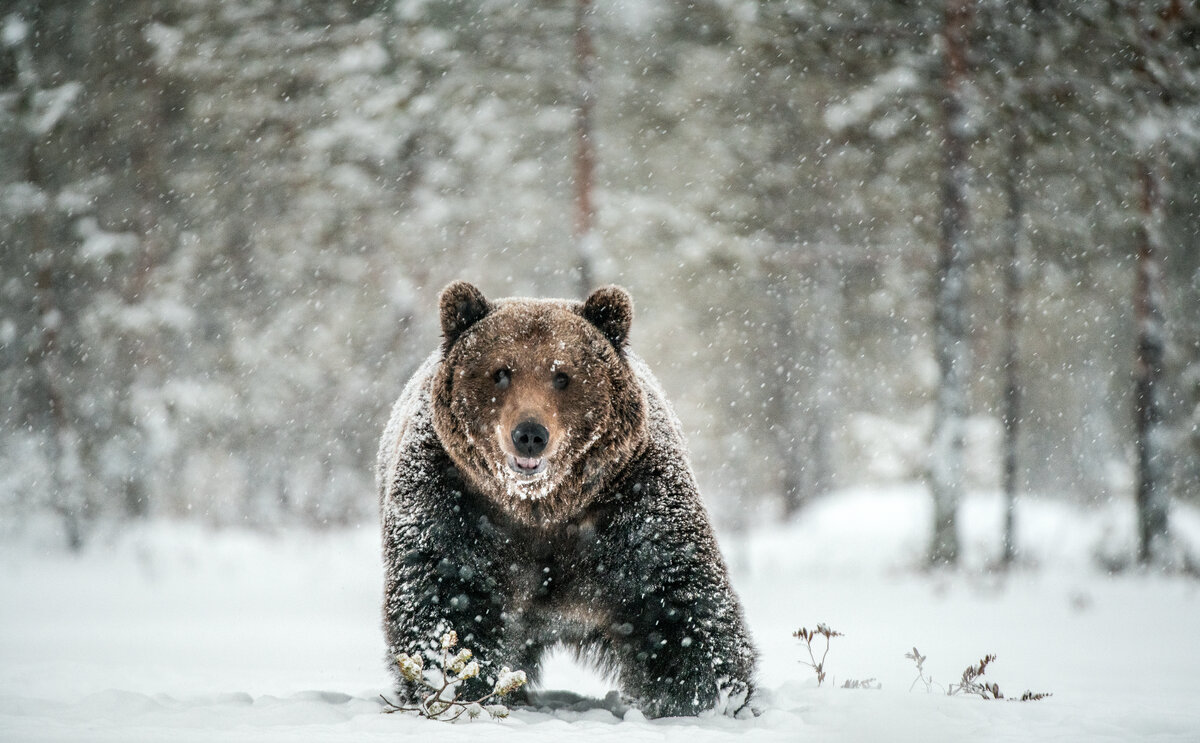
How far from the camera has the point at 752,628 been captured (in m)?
7.21

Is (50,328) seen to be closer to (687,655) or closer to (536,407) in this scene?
(536,407)

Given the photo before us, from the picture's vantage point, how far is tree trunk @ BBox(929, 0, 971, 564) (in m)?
9.40

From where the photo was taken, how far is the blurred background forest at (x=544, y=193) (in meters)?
9.57

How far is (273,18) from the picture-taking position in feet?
35.7

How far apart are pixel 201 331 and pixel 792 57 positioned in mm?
8809

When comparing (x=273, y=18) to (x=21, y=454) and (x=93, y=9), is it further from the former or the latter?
(x=21, y=454)

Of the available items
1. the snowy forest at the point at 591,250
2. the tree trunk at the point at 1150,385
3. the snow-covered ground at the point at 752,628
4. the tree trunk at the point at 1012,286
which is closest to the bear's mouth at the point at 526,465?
the snow-covered ground at the point at 752,628

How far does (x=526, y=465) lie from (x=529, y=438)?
15 centimetres

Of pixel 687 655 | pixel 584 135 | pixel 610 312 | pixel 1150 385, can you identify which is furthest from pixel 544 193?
pixel 687 655

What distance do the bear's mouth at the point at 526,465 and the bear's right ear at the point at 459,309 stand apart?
72 cm

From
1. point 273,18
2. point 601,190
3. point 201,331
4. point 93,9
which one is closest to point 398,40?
point 273,18

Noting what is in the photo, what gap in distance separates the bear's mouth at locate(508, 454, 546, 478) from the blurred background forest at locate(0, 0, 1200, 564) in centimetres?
699

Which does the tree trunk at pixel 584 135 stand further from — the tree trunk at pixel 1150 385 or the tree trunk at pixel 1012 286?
the tree trunk at pixel 1150 385

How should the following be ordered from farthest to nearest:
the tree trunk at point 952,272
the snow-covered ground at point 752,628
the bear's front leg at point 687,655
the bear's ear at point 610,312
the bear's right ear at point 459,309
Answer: the tree trunk at point 952,272
the bear's ear at point 610,312
the bear's right ear at point 459,309
the bear's front leg at point 687,655
the snow-covered ground at point 752,628
